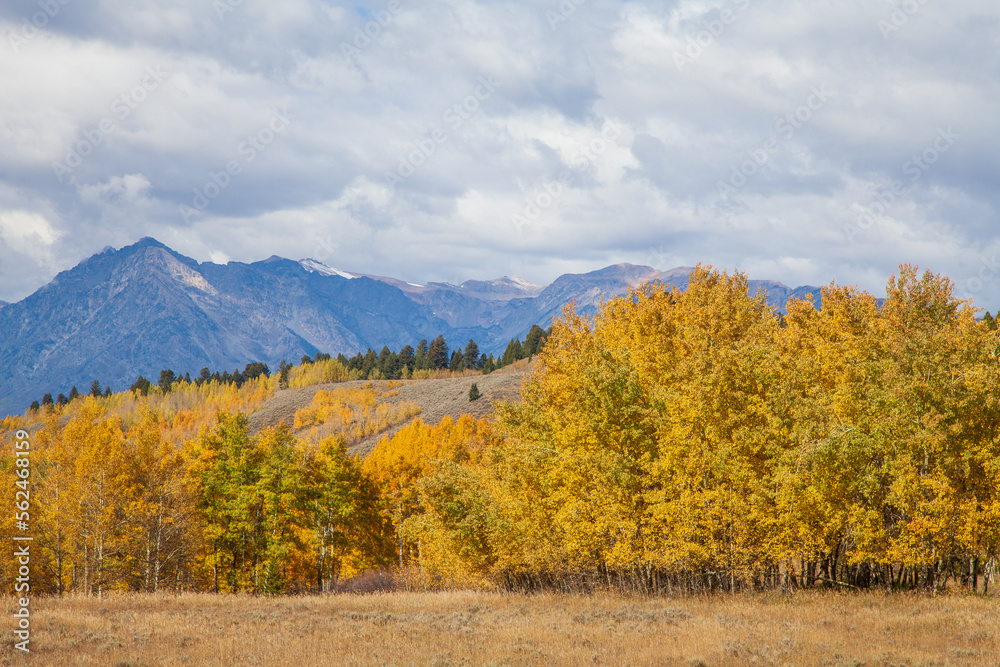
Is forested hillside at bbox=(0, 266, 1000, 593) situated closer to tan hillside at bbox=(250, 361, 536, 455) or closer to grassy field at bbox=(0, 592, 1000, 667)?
grassy field at bbox=(0, 592, 1000, 667)

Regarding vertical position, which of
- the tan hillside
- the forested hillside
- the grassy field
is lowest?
the grassy field

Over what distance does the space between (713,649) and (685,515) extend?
8.64 meters

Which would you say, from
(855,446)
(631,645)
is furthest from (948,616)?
(631,645)

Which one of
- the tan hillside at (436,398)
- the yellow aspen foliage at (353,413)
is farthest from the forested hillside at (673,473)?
the yellow aspen foliage at (353,413)

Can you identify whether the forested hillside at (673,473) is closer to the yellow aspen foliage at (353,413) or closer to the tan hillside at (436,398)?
the tan hillside at (436,398)

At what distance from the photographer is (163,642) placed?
→ 1962cm

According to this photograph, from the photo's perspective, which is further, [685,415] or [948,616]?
[685,415]

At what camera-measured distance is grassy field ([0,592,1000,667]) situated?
56.5ft

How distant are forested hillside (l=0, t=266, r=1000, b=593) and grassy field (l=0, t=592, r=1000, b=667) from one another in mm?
2692

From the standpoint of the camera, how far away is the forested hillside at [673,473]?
24188 millimetres

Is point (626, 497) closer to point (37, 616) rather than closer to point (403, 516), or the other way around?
point (37, 616)

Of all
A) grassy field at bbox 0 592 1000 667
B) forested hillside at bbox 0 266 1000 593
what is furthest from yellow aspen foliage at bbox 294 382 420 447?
grassy field at bbox 0 592 1000 667

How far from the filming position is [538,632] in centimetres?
2094

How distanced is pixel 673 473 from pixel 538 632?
944cm
